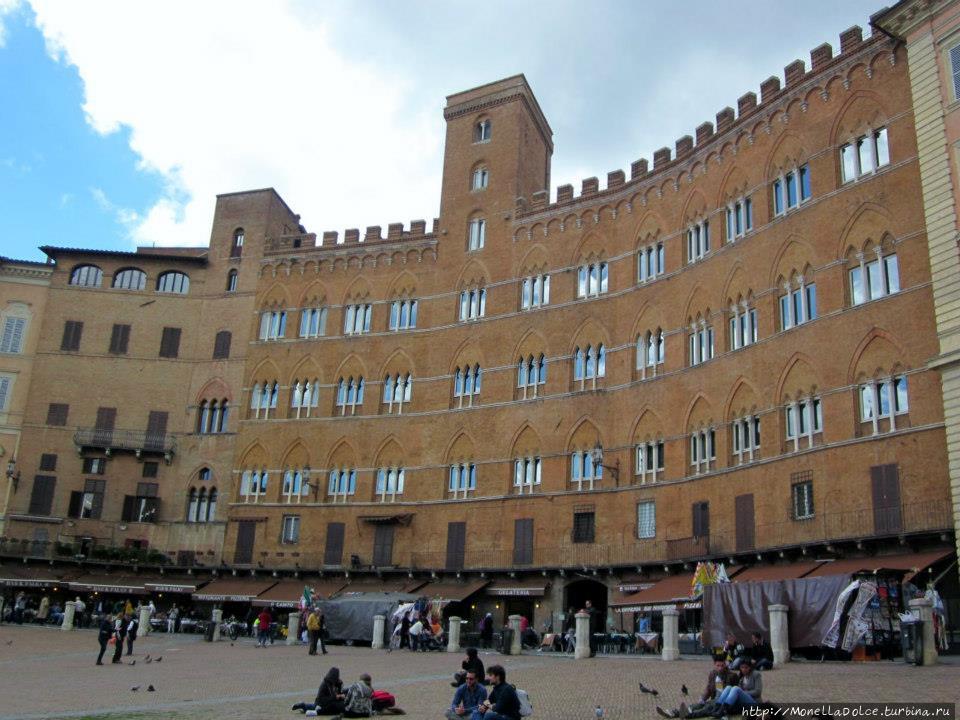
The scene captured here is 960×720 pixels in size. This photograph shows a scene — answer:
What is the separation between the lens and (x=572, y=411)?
40688 millimetres

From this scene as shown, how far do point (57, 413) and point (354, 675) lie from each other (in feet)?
111

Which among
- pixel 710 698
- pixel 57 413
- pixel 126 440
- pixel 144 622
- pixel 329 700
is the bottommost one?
pixel 329 700

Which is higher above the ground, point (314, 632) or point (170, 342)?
point (170, 342)

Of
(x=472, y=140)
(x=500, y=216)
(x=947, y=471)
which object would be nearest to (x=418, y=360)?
(x=500, y=216)

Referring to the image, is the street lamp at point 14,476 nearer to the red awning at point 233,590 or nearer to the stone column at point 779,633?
the red awning at point 233,590

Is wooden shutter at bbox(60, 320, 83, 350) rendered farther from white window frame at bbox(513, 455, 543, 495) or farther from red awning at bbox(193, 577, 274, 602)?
white window frame at bbox(513, 455, 543, 495)

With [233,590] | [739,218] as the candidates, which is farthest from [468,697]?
[233,590]

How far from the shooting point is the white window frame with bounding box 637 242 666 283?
39.5 meters

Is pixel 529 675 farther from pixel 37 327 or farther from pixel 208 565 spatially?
pixel 37 327

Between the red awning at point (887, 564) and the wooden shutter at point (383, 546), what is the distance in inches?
828

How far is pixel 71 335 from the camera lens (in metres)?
51.8

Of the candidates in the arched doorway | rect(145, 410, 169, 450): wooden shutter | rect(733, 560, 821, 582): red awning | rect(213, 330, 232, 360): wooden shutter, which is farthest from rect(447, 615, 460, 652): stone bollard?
rect(213, 330, 232, 360): wooden shutter

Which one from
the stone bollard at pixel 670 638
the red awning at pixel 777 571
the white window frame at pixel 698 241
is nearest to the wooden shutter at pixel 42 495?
the white window frame at pixel 698 241

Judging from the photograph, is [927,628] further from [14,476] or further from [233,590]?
[14,476]
